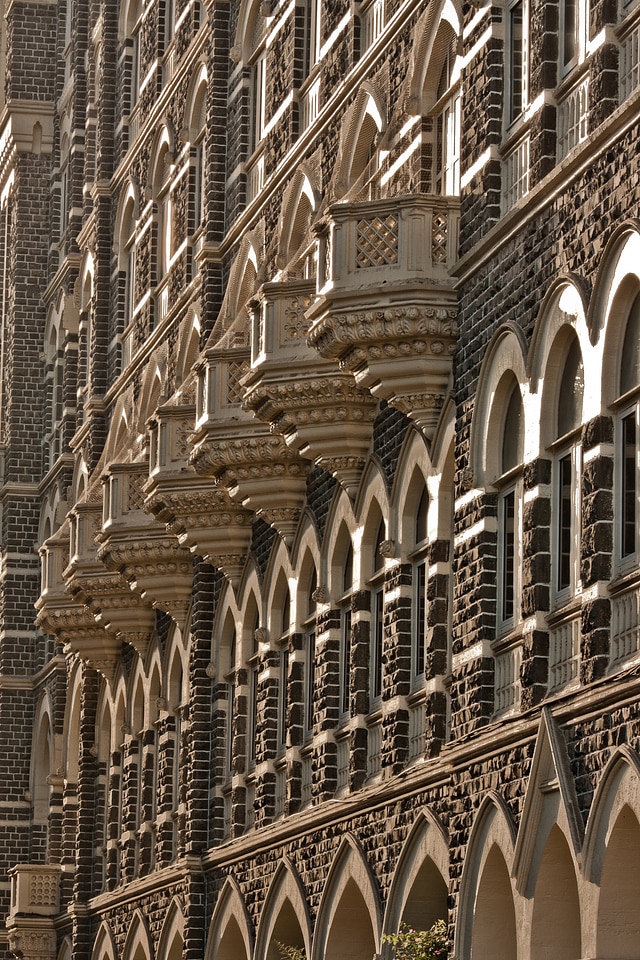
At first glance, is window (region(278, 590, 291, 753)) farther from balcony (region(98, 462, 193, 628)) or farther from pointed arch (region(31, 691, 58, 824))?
pointed arch (region(31, 691, 58, 824))

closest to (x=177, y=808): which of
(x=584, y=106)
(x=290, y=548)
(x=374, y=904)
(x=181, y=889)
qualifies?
(x=181, y=889)

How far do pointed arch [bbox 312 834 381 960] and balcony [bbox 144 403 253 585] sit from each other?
797 cm

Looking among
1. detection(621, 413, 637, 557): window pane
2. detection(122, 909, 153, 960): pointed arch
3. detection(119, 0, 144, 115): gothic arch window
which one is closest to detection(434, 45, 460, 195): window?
detection(621, 413, 637, 557): window pane

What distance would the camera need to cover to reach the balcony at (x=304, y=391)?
29.2 m

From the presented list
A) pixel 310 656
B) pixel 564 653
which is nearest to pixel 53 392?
pixel 310 656

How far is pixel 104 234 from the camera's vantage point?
4928cm

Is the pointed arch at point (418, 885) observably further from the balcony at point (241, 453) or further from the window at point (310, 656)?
the balcony at point (241, 453)

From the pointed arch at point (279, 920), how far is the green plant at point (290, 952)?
0.38 feet

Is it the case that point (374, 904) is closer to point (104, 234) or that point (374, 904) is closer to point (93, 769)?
point (93, 769)

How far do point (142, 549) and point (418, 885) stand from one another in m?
14.5

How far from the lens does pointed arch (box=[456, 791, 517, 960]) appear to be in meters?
23.2

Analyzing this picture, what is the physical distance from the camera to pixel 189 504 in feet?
119

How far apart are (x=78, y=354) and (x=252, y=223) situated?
17.5 metres

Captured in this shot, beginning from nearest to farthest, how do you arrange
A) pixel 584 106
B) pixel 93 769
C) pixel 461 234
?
pixel 584 106, pixel 461 234, pixel 93 769
